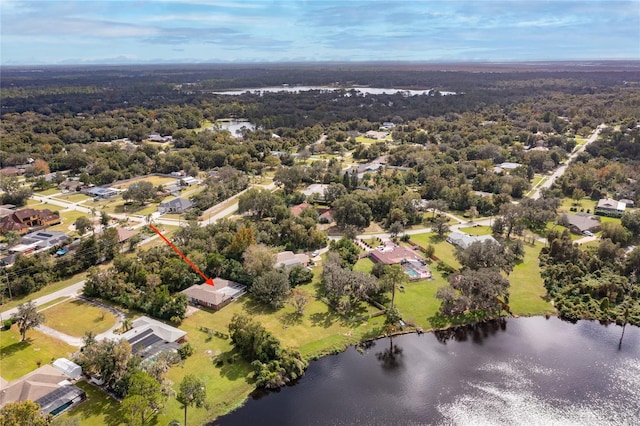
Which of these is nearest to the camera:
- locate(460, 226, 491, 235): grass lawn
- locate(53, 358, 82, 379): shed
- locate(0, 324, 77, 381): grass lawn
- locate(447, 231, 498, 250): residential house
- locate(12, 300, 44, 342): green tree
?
locate(53, 358, 82, 379): shed

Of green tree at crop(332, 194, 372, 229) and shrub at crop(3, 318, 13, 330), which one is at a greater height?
green tree at crop(332, 194, 372, 229)

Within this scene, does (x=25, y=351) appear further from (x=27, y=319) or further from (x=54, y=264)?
(x=54, y=264)

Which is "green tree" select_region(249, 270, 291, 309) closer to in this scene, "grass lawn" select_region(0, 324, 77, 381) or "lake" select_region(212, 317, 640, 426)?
"lake" select_region(212, 317, 640, 426)

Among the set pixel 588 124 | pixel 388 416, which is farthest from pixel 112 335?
pixel 588 124

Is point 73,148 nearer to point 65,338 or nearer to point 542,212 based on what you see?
point 65,338

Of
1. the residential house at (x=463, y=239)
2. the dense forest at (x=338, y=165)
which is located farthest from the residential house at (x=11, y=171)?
the residential house at (x=463, y=239)

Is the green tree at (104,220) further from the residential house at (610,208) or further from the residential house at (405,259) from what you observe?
the residential house at (610,208)

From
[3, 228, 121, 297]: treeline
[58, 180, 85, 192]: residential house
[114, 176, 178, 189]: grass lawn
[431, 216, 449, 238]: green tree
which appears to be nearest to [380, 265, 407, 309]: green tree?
[431, 216, 449, 238]: green tree
